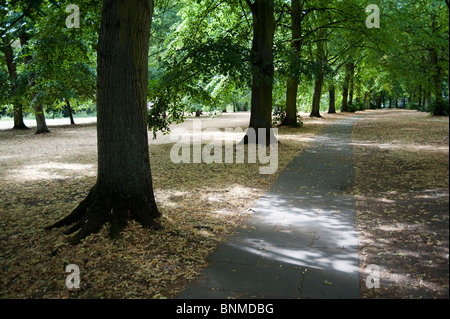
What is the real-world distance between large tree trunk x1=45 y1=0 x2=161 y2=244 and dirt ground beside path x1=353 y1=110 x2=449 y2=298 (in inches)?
114

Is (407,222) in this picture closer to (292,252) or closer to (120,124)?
(292,252)

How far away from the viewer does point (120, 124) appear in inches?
184

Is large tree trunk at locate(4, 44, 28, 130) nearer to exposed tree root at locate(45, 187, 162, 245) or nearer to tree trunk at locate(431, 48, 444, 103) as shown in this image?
exposed tree root at locate(45, 187, 162, 245)

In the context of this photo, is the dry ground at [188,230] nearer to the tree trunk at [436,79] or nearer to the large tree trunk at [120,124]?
the large tree trunk at [120,124]

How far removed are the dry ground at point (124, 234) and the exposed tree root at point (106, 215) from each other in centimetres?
13

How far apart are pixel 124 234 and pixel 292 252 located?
7.02ft

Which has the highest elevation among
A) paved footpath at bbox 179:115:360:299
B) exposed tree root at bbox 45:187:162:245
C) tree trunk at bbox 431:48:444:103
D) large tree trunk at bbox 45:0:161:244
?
tree trunk at bbox 431:48:444:103

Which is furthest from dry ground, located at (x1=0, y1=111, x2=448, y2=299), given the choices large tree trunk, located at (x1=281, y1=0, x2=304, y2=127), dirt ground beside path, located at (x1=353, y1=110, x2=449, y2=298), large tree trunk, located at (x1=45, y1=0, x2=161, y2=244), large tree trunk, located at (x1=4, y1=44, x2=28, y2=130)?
large tree trunk, located at (x1=4, y1=44, x2=28, y2=130)

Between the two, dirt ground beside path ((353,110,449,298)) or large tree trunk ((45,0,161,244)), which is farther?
large tree trunk ((45,0,161,244))

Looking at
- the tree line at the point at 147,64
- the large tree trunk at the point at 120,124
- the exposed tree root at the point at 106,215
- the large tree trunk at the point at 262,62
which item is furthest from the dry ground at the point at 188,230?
the large tree trunk at the point at 262,62

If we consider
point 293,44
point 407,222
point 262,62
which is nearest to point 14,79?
point 262,62

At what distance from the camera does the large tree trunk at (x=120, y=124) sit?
14.9 ft

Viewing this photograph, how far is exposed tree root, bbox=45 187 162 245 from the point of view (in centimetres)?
452
